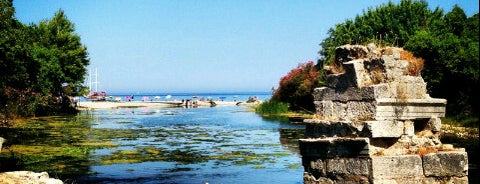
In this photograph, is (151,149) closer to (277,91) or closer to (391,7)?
(391,7)

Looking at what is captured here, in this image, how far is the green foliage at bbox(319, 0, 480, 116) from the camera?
3178cm

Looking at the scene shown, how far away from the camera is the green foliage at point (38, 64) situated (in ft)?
86.6

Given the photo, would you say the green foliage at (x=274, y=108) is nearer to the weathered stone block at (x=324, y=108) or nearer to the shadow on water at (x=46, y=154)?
the shadow on water at (x=46, y=154)

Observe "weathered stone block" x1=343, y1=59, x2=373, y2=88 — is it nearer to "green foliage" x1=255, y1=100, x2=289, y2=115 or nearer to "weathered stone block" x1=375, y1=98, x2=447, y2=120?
"weathered stone block" x1=375, y1=98, x2=447, y2=120

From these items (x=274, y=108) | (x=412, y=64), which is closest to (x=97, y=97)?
(x=274, y=108)

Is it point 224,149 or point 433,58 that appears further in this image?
point 433,58

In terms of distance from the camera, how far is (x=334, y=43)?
4888 centimetres

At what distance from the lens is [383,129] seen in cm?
846

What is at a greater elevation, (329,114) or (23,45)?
(23,45)

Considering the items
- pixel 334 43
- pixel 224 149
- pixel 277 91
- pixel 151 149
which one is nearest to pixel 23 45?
pixel 151 149

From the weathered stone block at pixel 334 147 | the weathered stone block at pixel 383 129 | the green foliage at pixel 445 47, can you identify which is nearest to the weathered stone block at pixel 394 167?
the weathered stone block at pixel 334 147

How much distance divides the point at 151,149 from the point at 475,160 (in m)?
12.6

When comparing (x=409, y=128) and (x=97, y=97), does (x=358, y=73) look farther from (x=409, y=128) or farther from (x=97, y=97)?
(x=97, y=97)

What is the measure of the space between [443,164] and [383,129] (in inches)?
49.0
